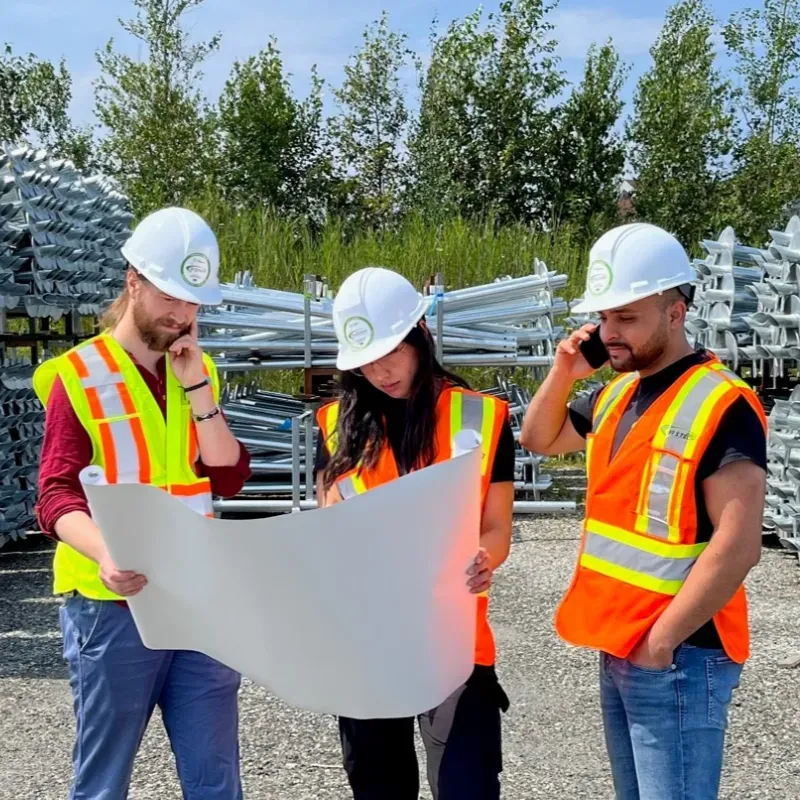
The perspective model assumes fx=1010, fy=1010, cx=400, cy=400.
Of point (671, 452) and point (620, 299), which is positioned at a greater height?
point (620, 299)

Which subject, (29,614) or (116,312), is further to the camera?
(29,614)

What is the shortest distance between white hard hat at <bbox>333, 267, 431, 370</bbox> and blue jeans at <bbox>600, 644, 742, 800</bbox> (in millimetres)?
976

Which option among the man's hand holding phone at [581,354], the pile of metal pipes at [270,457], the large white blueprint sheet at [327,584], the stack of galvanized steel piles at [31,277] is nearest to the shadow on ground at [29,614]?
the stack of galvanized steel piles at [31,277]

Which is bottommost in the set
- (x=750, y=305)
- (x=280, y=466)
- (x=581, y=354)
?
(x=280, y=466)

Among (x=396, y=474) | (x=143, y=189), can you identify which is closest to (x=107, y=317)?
(x=396, y=474)

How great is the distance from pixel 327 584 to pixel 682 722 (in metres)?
0.94

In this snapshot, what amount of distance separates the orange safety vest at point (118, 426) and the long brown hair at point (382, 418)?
40cm

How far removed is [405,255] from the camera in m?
14.8

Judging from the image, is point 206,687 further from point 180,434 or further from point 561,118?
point 561,118

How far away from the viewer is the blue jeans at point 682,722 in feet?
7.62

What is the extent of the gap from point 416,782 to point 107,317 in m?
1.49

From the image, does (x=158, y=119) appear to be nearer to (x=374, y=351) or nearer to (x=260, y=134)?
(x=260, y=134)

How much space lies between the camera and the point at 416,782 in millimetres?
2617

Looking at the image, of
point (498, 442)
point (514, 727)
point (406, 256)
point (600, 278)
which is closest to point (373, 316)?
point (498, 442)
